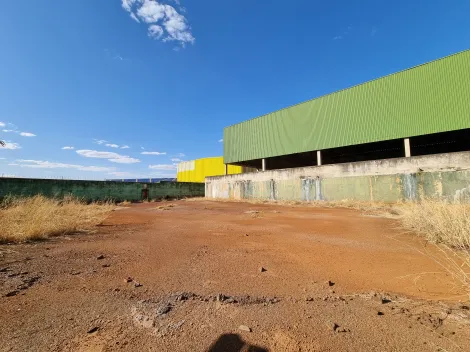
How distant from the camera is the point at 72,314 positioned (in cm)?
248

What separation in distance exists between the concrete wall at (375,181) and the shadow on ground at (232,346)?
553 inches

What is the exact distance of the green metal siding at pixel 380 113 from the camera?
15.9 meters

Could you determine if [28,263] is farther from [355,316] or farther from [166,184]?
[166,184]

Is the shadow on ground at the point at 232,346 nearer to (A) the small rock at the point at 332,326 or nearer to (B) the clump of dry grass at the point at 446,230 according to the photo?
(A) the small rock at the point at 332,326

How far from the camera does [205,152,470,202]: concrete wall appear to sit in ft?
46.5

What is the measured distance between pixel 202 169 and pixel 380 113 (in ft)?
115

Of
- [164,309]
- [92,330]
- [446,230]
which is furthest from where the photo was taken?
[446,230]

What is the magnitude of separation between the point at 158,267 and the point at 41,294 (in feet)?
4.97

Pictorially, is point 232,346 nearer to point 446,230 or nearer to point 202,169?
point 446,230

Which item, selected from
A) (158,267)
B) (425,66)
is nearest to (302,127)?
(425,66)

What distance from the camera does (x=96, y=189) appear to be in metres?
26.4

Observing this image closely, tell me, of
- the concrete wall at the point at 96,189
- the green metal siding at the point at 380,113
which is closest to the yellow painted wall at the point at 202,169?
the concrete wall at the point at 96,189

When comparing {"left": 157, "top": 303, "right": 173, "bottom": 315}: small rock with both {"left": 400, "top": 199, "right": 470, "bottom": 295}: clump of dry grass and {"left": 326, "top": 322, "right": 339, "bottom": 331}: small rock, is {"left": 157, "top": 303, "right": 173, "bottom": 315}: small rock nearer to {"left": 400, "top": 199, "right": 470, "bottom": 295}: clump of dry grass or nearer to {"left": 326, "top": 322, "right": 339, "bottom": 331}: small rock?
{"left": 326, "top": 322, "right": 339, "bottom": 331}: small rock

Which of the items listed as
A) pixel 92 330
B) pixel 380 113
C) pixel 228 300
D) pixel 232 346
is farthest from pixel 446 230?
pixel 380 113
